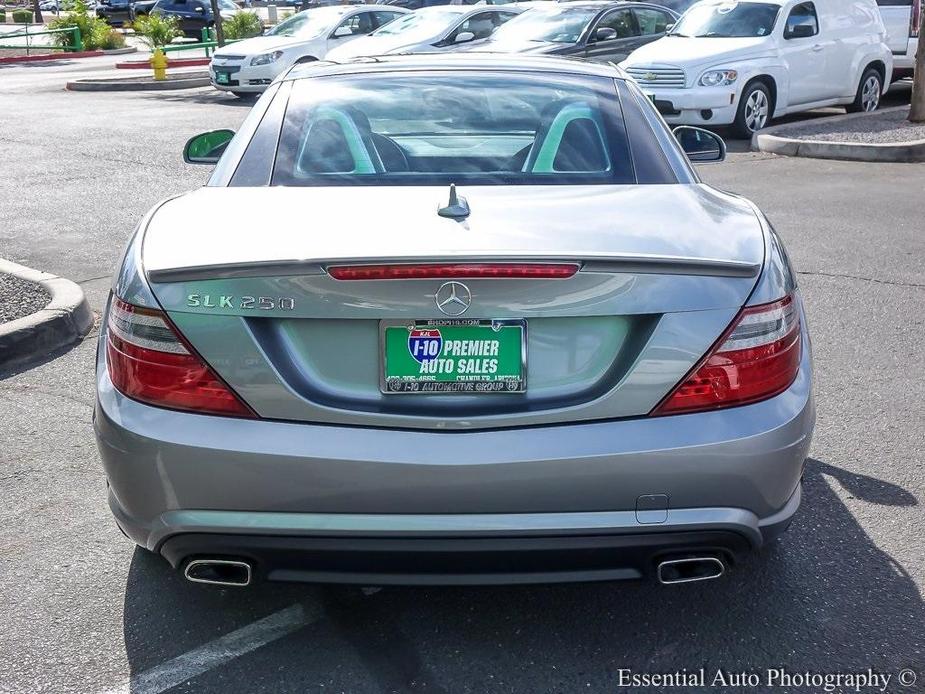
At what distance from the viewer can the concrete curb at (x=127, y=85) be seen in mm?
22172

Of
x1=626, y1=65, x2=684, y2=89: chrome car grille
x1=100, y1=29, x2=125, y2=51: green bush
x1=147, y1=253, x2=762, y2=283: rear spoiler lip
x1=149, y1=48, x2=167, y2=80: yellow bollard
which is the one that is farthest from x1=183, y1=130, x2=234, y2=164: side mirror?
x1=100, y1=29, x2=125, y2=51: green bush

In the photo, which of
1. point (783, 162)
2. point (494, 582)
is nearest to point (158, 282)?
point (494, 582)

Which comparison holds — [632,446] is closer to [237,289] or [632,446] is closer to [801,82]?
[237,289]

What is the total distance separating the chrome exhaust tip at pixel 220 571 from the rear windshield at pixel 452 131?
50.2 inches

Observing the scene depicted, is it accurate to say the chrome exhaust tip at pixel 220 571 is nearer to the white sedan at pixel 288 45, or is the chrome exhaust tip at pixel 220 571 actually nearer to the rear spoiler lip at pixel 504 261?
the rear spoiler lip at pixel 504 261

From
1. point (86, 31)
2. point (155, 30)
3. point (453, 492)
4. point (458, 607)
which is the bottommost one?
point (86, 31)

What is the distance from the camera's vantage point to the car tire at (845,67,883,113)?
15789 mm

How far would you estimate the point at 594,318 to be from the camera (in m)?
2.82

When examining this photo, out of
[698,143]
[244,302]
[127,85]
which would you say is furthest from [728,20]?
[244,302]

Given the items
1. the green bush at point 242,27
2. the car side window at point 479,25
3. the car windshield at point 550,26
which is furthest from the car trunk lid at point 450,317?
the green bush at point 242,27

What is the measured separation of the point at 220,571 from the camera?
3.00 m

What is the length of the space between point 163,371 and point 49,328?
3.31m

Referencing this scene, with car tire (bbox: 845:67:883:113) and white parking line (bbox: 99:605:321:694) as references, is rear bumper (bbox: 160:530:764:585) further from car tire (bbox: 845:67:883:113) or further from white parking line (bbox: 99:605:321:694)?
car tire (bbox: 845:67:883:113)

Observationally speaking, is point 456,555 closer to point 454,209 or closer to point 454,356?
point 454,356
